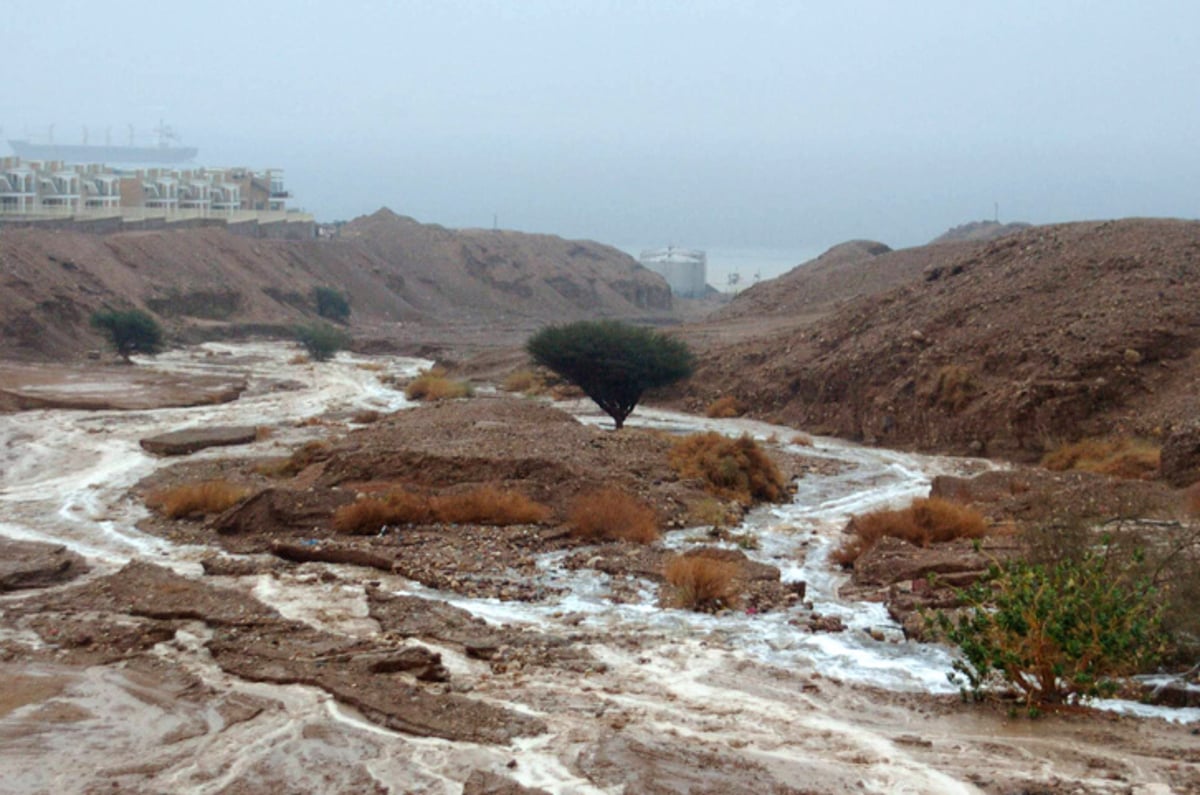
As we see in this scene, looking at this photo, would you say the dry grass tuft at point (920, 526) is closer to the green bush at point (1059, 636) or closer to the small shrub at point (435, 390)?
the green bush at point (1059, 636)

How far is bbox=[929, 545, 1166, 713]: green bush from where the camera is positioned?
9062mm

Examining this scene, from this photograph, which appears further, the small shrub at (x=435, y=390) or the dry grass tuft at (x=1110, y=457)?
the small shrub at (x=435, y=390)

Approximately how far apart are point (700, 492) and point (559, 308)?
83.6 m

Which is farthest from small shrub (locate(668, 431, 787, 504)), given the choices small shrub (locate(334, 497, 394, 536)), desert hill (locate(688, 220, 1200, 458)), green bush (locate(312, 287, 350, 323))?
green bush (locate(312, 287, 350, 323))

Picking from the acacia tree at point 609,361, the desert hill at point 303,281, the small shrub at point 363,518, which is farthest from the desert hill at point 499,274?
the small shrub at point 363,518

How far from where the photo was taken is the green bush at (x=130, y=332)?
50.2 meters

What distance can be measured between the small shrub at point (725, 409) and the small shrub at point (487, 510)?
2206 cm

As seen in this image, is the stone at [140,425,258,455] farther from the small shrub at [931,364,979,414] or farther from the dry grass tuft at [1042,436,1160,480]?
the dry grass tuft at [1042,436,1160,480]

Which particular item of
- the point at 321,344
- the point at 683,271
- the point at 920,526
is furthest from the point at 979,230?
the point at 920,526

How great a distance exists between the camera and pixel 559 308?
102625 mm

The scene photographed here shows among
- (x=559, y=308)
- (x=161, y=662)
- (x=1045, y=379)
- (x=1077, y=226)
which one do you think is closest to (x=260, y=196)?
(x=559, y=308)

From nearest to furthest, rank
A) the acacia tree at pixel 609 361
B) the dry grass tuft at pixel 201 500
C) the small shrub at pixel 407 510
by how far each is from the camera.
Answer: the small shrub at pixel 407 510 < the dry grass tuft at pixel 201 500 < the acacia tree at pixel 609 361

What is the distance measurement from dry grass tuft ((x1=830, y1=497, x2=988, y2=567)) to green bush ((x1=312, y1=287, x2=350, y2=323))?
2632 inches

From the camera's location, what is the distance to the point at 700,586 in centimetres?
1321
